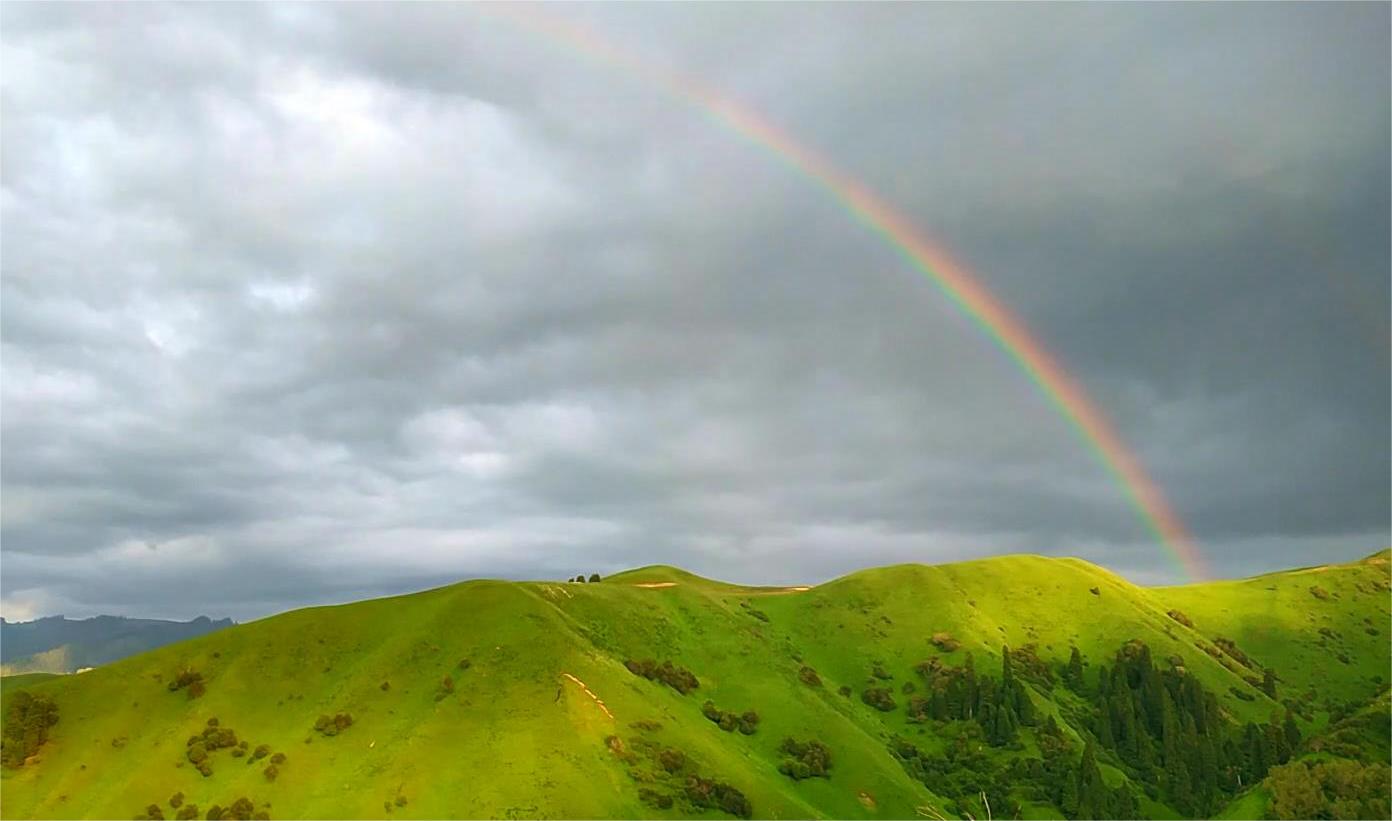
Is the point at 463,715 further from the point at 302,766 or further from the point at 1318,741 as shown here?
the point at 1318,741

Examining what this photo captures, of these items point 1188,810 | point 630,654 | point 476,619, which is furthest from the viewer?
point 1188,810

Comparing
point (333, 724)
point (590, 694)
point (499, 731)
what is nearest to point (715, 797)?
point (590, 694)

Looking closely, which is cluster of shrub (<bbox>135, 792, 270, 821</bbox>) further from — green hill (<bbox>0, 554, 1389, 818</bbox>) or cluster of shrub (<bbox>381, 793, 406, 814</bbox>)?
cluster of shrub (<bbox>381, 793, 406, 814</bbox>)

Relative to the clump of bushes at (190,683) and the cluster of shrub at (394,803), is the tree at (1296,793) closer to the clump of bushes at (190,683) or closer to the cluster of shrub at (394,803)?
the cluster of shrub at (394,803)

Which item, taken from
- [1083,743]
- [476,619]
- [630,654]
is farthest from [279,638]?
[1083,743]

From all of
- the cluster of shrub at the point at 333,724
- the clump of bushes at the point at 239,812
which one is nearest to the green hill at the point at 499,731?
the cluster of shrub at the point at 333,724

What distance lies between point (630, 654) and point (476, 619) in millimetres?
30211

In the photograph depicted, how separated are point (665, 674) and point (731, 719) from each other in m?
14.4

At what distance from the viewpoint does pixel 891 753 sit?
177375 mm

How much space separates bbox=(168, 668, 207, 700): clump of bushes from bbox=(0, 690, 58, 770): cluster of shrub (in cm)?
1656

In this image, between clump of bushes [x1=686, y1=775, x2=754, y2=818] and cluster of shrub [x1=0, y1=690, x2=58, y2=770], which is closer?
clump of bushes [x1=686, y1=775, x2=754, y2=818]

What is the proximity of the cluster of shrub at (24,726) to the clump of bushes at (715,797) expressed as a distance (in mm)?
99169

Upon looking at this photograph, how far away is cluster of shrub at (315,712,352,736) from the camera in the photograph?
13162 cm

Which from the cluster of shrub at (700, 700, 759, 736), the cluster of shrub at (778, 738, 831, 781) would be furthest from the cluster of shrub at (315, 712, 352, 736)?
the cluster of shrub at (778, 738, 831, 781)
